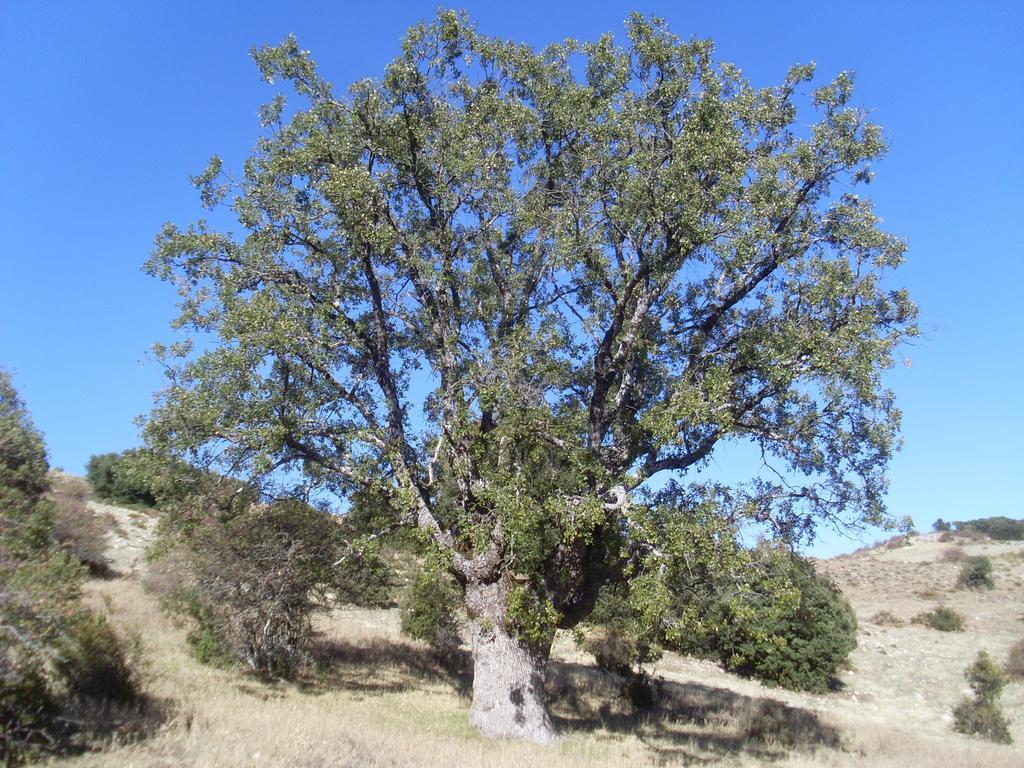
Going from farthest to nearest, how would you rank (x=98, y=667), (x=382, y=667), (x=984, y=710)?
(x=984, y=710)
(x=382, y=667)
(x=98, y=667)

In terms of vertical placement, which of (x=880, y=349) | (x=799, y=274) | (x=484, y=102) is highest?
(x=484, y=102)

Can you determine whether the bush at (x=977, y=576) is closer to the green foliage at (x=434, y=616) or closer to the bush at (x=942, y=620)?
the bush at (x=942, y=620)

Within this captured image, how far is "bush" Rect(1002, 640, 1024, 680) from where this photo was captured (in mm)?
31703

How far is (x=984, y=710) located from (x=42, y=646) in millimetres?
25947

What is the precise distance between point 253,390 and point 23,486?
1167 cm

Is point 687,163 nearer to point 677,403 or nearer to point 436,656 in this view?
point 677,403

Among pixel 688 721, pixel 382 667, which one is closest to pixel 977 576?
pixel 688 721

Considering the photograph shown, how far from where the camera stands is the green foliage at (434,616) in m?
21.6

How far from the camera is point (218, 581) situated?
51.4ft

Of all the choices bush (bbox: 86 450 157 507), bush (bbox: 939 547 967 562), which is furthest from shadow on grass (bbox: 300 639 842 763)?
bush (bbox: 939 547 967 562)

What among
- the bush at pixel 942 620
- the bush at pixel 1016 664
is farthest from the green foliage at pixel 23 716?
the bush at pixel 942 620

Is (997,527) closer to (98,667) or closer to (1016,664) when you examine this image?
(1016,664)

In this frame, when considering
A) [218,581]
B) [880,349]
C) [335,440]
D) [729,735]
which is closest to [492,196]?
[335,440]

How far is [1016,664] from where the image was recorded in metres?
32.2
